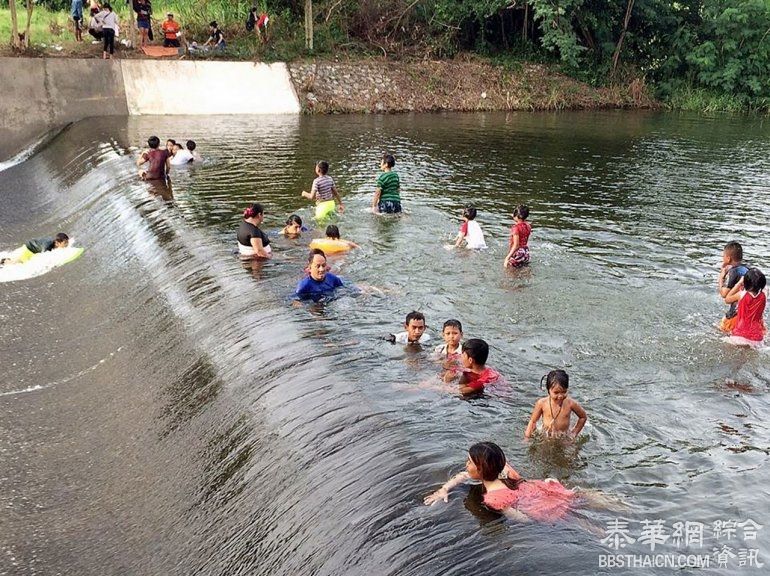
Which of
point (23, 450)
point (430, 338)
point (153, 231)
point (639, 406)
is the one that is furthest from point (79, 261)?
point (639, 406)

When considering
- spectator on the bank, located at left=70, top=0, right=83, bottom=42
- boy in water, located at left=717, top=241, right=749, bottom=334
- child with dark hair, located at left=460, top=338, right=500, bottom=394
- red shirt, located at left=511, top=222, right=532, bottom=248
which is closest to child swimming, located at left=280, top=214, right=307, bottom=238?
red shirt, located at left=511, top=222, right=532, bottom=248

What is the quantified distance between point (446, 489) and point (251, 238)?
7117mm

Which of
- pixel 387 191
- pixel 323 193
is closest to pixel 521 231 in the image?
pixel 387 191

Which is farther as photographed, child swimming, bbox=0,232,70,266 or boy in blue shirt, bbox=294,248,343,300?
child swimming, bbox=0,232,70,266

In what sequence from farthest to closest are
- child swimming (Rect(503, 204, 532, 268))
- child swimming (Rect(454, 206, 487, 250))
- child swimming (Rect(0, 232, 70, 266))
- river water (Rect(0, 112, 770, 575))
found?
child swimming (Rect(0, 232, 70, 266))
child swimming (Rect(454, 206, 487, 250))
child swimming (Rect(503, 204, 532, 268))
river water (Rect(0, 112, 770, 575))

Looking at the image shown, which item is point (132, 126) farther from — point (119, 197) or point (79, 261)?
point (79, 261)

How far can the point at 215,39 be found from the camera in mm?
32031

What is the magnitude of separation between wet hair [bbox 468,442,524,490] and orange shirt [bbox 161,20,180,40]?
95.6 ft

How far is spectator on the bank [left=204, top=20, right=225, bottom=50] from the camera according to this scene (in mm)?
31531

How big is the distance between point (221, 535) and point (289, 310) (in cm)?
375

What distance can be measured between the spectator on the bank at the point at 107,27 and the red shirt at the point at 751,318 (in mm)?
25757

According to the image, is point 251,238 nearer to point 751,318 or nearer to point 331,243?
point 331,243

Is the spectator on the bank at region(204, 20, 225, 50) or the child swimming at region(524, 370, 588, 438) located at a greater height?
the spectator on the bank at region(204, 20, 225, 50)

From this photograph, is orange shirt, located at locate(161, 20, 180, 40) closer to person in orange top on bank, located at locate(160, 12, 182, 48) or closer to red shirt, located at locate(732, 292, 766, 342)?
person in orange top on bank, located at locate(160, 12, 182, 48)
